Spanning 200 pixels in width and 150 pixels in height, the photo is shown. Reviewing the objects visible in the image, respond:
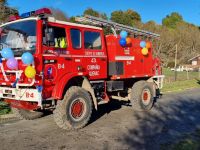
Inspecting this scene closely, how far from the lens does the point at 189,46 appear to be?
5703 centimetres

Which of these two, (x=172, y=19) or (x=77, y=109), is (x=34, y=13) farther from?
(x=172, y=19)

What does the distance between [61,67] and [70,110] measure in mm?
1157

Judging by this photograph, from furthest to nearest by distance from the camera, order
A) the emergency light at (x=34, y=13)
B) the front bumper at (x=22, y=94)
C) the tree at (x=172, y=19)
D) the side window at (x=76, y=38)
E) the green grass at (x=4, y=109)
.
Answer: the tree at (x=172, y=19)
the green grass at (x=4, y=109)
the side window at (x=76, y=38)
the emergency light at (x=34, y=13)
the front bumper at (x=22, y=94)

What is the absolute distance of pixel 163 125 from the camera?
939 cm

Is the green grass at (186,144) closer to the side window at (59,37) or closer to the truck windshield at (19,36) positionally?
the side window at (59,37)

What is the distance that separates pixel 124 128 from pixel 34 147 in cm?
273

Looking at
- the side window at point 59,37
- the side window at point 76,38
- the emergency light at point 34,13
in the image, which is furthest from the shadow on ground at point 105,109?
the emergency light at point 34,13

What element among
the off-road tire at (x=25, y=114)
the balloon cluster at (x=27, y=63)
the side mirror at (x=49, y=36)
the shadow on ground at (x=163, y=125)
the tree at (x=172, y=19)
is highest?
the tree at (x=172, y=19)

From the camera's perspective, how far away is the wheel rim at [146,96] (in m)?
12.1

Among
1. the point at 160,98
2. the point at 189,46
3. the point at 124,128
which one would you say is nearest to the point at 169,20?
the point at 189,46

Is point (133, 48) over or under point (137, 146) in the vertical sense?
over

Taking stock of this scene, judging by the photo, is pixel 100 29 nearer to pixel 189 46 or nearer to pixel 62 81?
pixel 62 81

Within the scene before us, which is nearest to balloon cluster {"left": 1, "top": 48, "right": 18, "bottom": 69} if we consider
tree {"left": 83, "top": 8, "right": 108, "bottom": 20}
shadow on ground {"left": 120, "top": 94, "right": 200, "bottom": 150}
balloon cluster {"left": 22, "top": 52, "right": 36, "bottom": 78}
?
balloon cluster {"left": 22, "top": 52, "right": 36, "bottom": 78}

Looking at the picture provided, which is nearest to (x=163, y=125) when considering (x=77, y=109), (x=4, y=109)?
(x=77, y=109)
